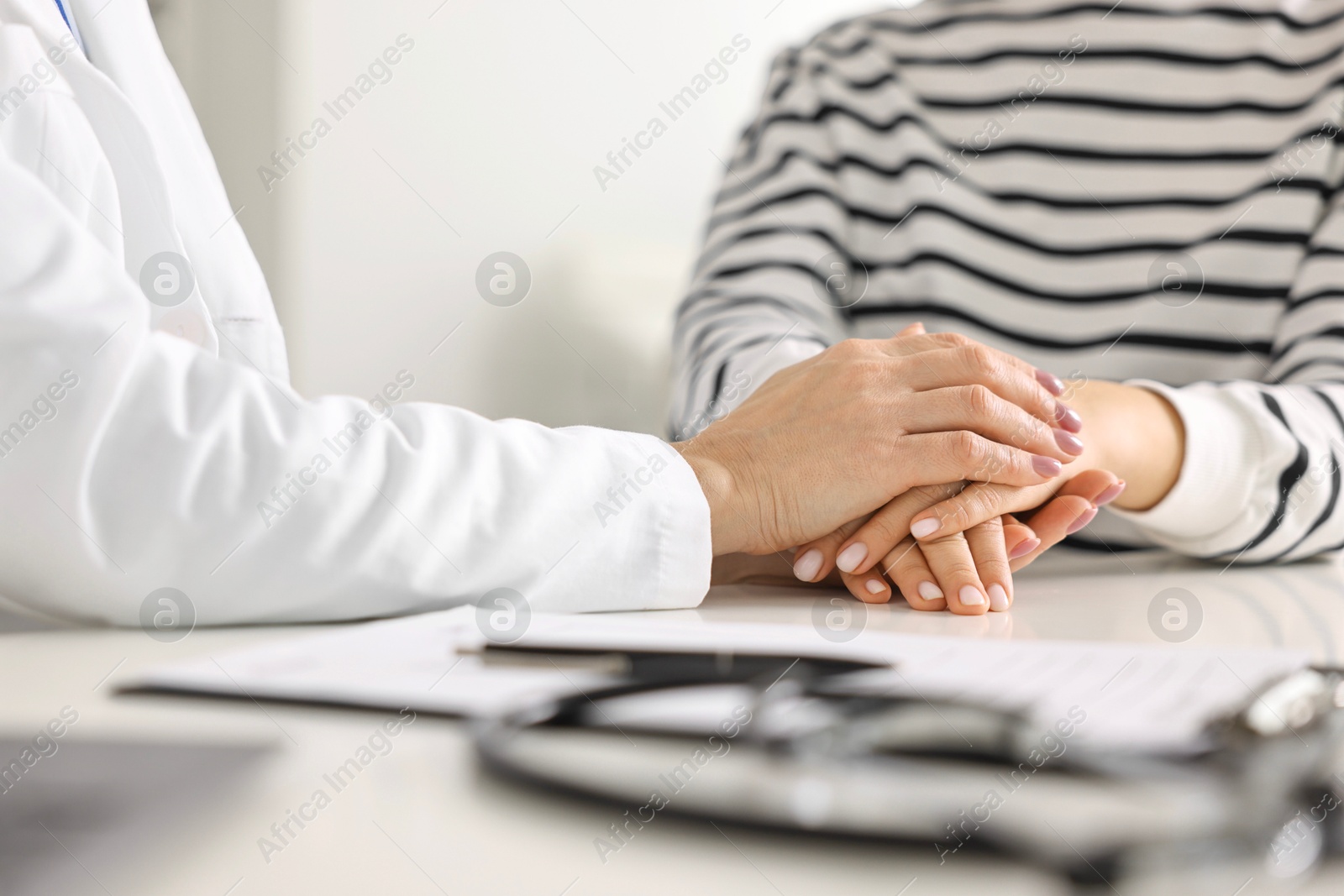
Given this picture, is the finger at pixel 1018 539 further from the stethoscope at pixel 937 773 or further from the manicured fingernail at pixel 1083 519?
the stethoscope at pixel 937 773

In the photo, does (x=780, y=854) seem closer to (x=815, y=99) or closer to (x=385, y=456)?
(x=385, y=456)

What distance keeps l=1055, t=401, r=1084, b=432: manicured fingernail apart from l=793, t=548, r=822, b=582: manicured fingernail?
18 cm

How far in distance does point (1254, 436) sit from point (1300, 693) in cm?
45

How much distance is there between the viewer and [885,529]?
0.63 metres

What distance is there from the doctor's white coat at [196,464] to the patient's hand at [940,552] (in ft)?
0.38

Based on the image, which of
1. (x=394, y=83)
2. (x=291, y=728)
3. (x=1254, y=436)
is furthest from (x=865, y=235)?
(x=291, y=728)

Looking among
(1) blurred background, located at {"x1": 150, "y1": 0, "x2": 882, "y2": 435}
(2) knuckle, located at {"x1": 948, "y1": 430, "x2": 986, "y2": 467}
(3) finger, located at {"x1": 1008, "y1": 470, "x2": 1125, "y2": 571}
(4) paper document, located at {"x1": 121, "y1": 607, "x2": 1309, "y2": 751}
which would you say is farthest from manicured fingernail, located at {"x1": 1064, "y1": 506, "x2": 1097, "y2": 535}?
(1) blurred background, located at {"x1": 150, "y1": 0, "x2": 882, "y2": 435}

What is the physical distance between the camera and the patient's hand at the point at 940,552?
61cm

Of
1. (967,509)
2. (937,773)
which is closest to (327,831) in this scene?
(937,773)

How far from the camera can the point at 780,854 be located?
0.78ft

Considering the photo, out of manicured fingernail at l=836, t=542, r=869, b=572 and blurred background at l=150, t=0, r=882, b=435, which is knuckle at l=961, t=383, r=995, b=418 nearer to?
manicured fingernail at l=836, t=542, r=869, b=572

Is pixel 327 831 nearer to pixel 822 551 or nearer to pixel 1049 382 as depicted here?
pixel 822 551

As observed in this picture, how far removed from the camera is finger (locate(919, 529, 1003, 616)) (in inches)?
23.1

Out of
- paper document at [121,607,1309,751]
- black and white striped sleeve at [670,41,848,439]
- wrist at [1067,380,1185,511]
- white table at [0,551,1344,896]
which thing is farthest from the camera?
black and white striped sleeve at [670,41,848,439]
